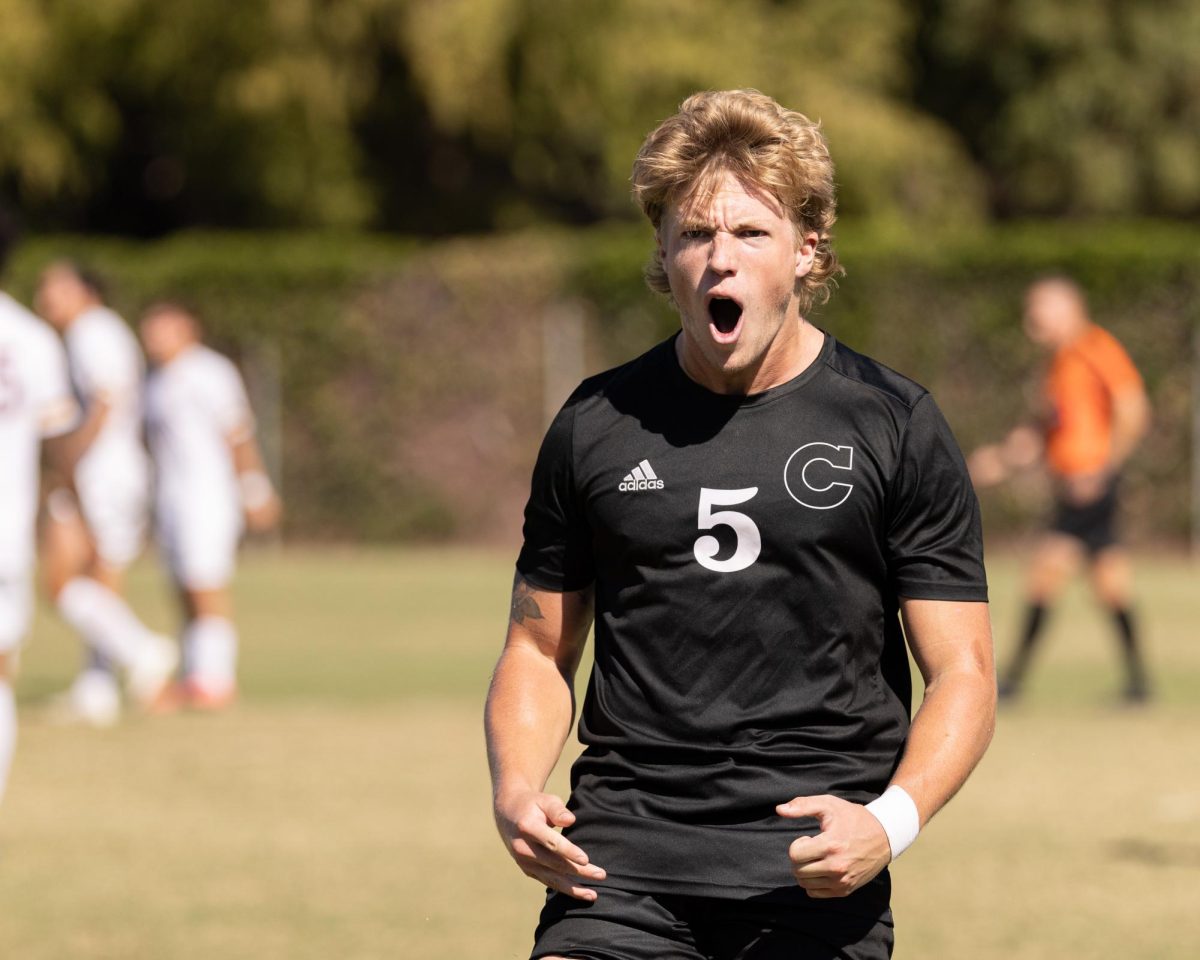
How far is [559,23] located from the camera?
2880cm

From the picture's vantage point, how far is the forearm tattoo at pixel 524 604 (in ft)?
13.1

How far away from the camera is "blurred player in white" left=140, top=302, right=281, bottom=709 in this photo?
12.9 meters

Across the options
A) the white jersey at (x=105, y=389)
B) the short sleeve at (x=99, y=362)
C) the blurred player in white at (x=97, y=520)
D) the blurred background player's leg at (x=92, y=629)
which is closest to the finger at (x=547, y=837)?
the blurred player in white at (x=97, y=520)

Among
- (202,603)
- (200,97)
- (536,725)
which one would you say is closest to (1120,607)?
(202,603)

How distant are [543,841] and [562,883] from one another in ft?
0.47

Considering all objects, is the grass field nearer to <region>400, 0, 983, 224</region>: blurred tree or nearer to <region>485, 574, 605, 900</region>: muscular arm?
<region>485, 574, 605, 900</region>: muscular arm

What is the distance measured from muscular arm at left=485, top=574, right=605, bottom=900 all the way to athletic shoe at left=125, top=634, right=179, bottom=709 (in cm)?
891

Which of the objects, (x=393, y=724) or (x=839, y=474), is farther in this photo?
(x=393, y=724)

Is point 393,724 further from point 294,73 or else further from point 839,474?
point 294,73

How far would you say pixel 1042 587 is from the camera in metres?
13.1

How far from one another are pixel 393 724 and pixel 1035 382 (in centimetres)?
1388

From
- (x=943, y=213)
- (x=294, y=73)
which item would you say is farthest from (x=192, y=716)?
(x=943, y=213)

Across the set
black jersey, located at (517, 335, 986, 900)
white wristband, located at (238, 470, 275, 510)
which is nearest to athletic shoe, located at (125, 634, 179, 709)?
white wristband, located at (238, 470, 275, 510)

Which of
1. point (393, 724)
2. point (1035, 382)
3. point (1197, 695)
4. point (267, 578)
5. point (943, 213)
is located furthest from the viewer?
point (943, 213)
